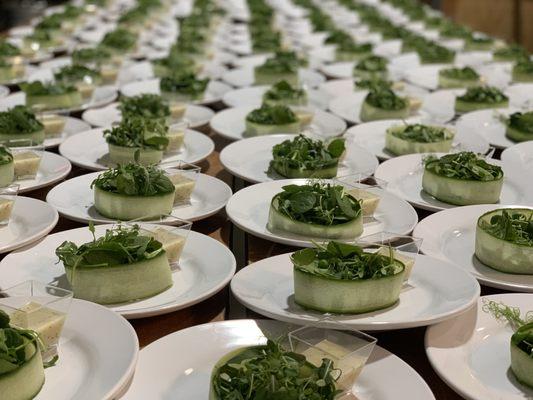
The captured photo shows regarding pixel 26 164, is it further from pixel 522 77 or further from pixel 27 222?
pixel 522 77

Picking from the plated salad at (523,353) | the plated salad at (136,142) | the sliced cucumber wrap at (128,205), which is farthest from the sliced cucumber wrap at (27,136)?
the plated salad at (523,353)

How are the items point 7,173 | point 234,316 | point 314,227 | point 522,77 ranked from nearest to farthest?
point 234,316
point 314,227
point 7,173
point 522,77

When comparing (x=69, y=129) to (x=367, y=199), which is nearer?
(x=367, y=199)

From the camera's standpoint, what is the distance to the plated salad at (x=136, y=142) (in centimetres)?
276

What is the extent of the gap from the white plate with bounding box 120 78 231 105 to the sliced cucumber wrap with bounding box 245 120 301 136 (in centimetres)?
67

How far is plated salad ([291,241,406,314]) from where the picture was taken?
169cm

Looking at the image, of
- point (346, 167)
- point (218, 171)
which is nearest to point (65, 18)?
point (218, 171)

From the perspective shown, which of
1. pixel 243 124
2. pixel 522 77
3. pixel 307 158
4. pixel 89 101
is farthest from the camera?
pixel 522 77

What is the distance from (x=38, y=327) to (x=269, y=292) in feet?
1.74

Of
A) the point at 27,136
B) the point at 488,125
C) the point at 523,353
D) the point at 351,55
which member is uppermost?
the point at 523,353

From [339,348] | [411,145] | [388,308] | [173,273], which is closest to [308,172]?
[411,145]

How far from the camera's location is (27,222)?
86.0 inches

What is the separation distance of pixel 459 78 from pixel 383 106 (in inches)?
36.1

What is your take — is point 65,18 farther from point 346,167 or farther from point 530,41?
point 530,41
